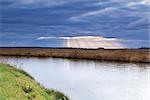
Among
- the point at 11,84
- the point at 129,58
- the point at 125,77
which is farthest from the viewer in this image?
the point at 129,58

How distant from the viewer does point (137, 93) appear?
1168 inches

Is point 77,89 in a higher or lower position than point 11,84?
lower

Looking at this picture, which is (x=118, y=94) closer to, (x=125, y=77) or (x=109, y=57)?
(x=125, y=77)

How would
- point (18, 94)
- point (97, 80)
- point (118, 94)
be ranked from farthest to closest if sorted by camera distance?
point (97, 80), point (118, 94), point (18, 94)

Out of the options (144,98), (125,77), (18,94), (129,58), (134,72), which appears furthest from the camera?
(129,58)

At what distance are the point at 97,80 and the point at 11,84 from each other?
22094mm

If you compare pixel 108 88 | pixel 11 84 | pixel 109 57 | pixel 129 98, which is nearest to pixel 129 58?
pixel 109 57

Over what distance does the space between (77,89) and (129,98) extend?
5120 mm

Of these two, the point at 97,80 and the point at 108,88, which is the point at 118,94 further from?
the point at 97,80

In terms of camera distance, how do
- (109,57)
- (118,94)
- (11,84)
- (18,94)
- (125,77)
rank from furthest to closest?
(109,57) → (125,77) → (118,94) → (11,84) → (18,94)

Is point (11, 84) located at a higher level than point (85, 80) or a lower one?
higher

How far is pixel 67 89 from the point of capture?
30.4 metres

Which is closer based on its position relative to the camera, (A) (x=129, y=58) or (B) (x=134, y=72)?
(B) (x=134, y=72)

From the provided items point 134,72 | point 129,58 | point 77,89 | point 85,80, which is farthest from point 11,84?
point 129,58
